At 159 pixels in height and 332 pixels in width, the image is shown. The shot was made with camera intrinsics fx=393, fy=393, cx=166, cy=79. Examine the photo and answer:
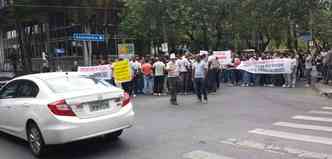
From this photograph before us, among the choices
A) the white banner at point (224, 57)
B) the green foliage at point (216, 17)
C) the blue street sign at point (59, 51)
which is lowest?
the white banner at point (224, 57)

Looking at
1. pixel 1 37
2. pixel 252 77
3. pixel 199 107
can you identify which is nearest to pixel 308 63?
pixel 252 77

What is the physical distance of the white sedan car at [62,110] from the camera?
6.68 m

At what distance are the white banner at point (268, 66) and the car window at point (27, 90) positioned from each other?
12404 mm

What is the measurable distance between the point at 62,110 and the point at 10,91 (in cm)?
228

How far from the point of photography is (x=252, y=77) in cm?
1870

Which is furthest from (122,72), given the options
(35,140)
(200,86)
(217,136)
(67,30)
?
(67,30)

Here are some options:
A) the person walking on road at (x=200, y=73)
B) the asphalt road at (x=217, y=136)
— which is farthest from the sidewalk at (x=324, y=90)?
the person walking on road at (x=200, y=73)

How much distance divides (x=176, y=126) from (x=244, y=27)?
24.4 m

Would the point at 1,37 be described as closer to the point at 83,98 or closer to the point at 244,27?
the point at 244,27

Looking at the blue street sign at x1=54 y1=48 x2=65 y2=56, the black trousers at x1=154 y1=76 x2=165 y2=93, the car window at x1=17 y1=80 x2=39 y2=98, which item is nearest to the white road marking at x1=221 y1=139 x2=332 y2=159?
the car window at x1=17 y1=80 x2=39 y2=98

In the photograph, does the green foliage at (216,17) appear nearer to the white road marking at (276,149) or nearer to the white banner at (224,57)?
the white banner at (224,57)

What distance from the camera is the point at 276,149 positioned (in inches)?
269

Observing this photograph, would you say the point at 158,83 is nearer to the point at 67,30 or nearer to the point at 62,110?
the point at 62,110

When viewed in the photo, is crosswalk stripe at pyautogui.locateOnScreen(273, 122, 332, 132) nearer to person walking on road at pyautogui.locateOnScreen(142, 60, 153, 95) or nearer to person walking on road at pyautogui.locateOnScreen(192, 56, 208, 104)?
person walking on road at pyautogui.locateOnScreen(192, 56, 208, 104)
